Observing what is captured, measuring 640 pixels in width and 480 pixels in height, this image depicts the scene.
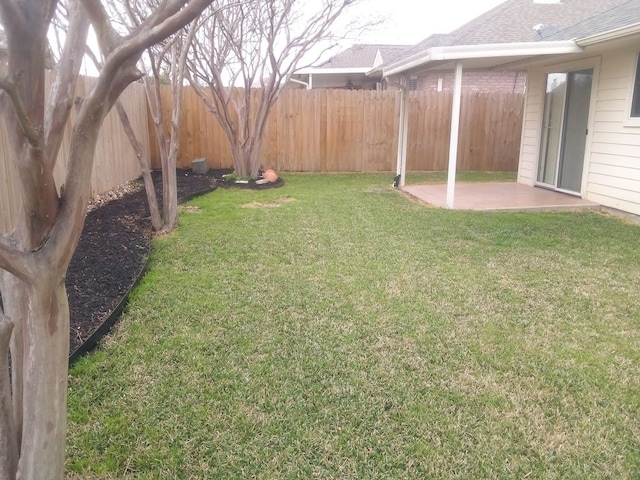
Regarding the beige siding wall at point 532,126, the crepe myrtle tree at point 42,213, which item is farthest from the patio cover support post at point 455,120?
the crepe myrtle tree at point 42,213

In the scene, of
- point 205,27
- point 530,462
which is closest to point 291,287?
point 530,462

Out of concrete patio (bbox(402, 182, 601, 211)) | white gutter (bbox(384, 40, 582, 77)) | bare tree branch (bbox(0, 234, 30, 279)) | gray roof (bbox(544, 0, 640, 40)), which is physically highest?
gray roof (bbox(544, 0, 640, 40))

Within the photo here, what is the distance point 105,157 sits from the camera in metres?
8.54

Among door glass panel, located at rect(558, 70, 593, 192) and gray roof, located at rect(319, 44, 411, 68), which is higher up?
gray roof, located at rect(319, 44, 411, 68)

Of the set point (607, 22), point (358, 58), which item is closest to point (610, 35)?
point (607, 22)

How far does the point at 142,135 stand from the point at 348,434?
10788 millimetres

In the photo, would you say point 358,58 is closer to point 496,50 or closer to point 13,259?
point 496,50

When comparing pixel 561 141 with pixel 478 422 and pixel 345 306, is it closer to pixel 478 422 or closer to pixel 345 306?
pixel 345 306

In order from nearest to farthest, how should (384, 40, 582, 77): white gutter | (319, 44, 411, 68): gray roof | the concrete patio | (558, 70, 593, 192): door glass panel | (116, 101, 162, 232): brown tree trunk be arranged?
(116, 101, 162, 232): brown tree trunk
(384, 40, 582, 77): white gutter
the concrete patio
(558, 70, 593, 192): door glass panel
(319, 44, 411, 68): gray roof

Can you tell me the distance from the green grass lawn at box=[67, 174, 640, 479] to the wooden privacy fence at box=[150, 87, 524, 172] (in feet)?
24.9

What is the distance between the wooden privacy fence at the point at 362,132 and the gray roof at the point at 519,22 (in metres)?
1.98

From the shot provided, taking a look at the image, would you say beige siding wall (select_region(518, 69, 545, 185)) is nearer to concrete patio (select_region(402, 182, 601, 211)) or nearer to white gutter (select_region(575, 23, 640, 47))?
concrete patio (select_region(402, 182, 601, 211))

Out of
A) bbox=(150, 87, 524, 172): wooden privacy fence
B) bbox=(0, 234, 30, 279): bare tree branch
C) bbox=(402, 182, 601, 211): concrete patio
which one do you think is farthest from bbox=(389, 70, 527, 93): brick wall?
bbox=(0, 234, 30, 279): bare tree branch

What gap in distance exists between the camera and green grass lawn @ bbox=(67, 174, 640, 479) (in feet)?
7.81
